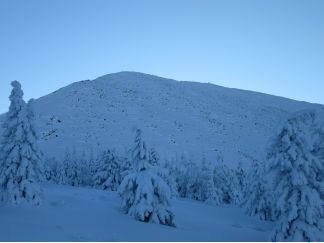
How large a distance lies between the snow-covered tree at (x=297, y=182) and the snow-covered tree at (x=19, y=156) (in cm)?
1590

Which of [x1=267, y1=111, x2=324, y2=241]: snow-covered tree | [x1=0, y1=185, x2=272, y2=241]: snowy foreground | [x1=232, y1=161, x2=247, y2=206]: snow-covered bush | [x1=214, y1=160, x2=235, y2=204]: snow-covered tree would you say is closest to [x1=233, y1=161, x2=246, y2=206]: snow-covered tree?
[x1=232, y1=161, x2=247, y2=206]: snow-covered bush

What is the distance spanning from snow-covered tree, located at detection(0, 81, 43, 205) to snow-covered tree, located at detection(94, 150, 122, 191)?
33926 mm

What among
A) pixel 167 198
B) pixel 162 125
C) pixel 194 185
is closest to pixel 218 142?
pixel 162 125

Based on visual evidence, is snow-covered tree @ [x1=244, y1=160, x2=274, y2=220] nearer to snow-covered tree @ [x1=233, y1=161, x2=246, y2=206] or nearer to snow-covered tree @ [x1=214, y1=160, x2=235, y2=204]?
snow-covered tree @ [x1=233, y1=161, x2=246, y2=206]

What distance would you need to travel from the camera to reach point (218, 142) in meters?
131

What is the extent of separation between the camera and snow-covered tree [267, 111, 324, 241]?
20.6 meters

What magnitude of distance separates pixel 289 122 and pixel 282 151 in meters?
1.57

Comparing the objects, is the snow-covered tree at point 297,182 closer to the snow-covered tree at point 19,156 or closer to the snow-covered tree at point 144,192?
the snow-covered tree at point 144,192

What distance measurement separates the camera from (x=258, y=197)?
139 feet

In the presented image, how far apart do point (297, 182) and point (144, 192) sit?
956 cm

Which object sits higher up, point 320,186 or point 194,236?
point 320,186

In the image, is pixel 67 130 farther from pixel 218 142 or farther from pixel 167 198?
pixel 167 198

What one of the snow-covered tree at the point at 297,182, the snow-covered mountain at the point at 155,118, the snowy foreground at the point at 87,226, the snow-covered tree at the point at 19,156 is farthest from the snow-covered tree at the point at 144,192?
the snow-covered mountain at the point at 155,118

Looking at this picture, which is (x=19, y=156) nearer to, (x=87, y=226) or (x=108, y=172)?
(x=87, y=226)
